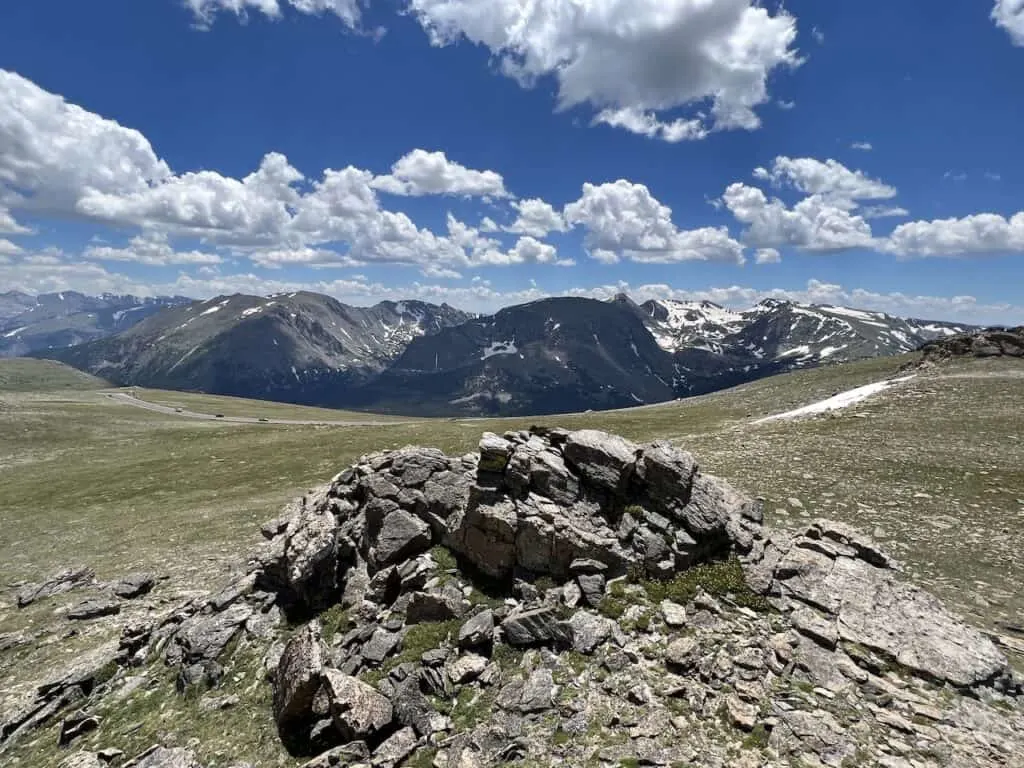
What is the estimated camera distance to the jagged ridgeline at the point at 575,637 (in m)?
12.3

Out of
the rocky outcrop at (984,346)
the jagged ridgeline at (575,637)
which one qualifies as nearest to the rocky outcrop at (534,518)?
the jagged ridgeline at (575,637)

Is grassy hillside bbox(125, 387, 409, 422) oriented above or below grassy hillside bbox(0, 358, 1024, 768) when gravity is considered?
below

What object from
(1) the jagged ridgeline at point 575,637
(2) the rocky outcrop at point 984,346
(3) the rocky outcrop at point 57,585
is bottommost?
(3) the rocky outcrop at point 57,585

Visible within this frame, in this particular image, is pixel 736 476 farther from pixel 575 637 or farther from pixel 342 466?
pixel 342 466

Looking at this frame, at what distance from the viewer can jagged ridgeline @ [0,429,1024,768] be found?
12.3m

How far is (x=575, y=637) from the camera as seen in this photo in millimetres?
15500

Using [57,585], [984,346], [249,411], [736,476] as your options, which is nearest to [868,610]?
[736,476]

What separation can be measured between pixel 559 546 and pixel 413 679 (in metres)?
6.58

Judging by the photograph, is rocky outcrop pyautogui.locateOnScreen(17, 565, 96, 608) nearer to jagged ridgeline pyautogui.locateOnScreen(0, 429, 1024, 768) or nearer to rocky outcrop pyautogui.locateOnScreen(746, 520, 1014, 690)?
jagged ridgeline pyautogui.locateOnScreen(0, 429, 1024, 768)

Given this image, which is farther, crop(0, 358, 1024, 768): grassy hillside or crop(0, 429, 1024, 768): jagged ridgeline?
crop(0, 358, 1024, 768): grassy hillside

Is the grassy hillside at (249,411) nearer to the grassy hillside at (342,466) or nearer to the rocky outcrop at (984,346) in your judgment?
the grassy hillside at (342,466)

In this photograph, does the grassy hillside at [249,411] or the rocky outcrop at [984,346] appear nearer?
the rocky outcrop at [984,346]

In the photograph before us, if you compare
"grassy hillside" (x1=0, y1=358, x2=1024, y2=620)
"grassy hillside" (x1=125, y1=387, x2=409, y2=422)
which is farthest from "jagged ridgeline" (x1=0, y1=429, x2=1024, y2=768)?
"grassy hillside" (x1=125, y1=387, x2=409, y2=422)

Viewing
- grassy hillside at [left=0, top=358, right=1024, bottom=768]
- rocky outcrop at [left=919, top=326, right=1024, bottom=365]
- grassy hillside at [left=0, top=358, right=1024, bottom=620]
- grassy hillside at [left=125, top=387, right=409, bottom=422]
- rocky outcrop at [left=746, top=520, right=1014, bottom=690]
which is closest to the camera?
rocky outcrop at [left=746, top=520, right=1014, bottom=690]
